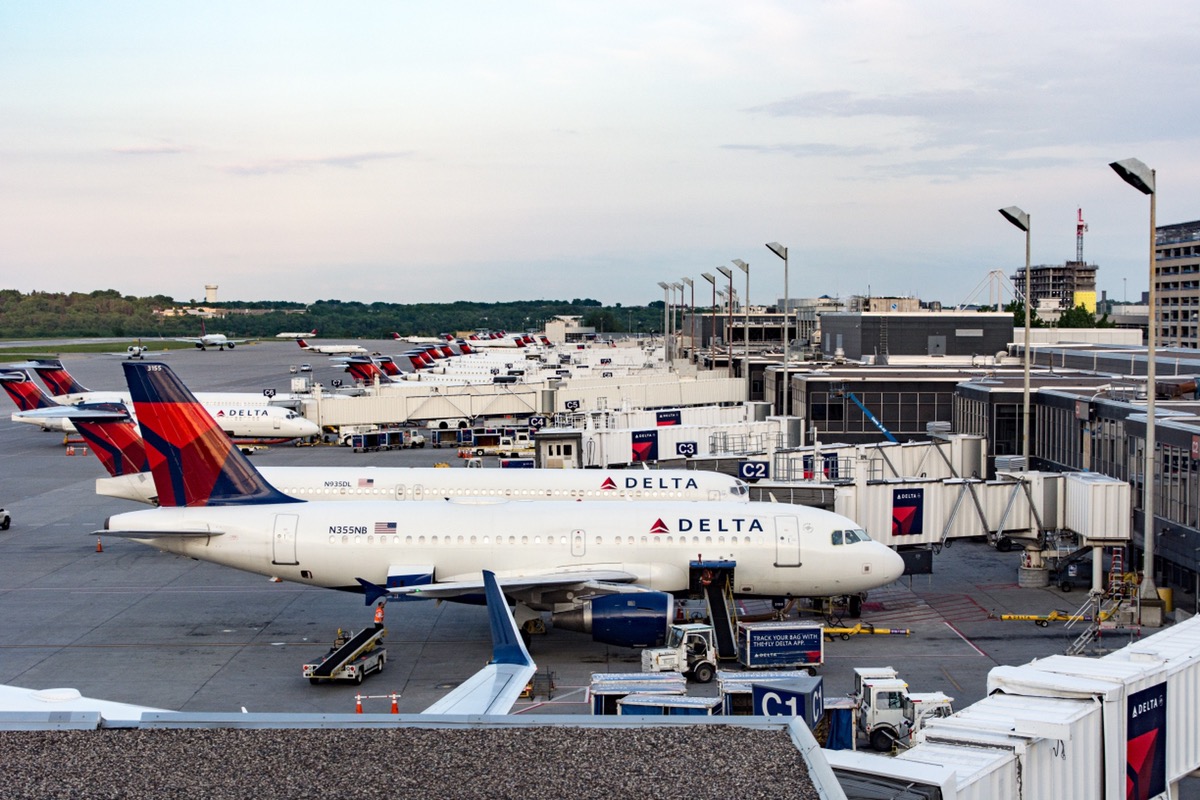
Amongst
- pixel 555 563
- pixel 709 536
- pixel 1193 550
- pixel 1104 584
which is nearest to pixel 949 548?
pixel 1104 584

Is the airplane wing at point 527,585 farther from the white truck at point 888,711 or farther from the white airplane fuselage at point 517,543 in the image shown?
the white truck at point 888,711

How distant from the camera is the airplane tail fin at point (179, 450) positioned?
1491 inches

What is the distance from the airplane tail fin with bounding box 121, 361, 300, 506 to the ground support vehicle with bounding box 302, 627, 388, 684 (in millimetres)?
6638

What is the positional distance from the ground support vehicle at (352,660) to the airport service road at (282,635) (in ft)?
1.26

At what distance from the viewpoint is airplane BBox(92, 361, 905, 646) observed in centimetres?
3703

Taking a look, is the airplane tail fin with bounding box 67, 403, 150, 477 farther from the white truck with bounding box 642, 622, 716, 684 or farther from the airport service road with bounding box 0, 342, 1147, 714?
the white truck with bounding box 642, 622, 716, 684

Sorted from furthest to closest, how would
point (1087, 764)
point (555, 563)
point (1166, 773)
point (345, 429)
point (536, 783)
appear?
point (345, 429) → point (555, 563) → point (1166, 773) → point (1087, 764) → point (536, 783)

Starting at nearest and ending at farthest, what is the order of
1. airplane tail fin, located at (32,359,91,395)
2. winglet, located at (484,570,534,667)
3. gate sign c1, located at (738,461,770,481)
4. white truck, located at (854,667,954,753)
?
winglet, located at (484,570,534,667)
white truck, located at (854,667,954,753)
gate sign c1, located at (738,461,770,481)
airplane tail fin, located at (32,359,91,395)

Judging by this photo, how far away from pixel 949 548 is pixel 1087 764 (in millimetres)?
36591

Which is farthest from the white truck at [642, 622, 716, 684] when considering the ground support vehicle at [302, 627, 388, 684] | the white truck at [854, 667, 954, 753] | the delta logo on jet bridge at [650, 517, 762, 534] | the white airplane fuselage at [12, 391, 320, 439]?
the white airplane fuselage at [12, 391, 320, 439]

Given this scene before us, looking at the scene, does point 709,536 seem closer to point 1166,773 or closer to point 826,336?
point 1166,773

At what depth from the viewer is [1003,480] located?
43500mm

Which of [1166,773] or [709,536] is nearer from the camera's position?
[1166,773]

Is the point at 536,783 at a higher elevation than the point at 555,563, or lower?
higher
